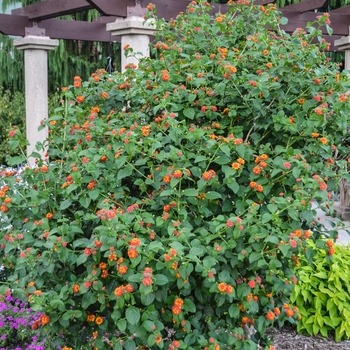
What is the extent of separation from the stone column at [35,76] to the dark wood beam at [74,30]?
232 millimetres

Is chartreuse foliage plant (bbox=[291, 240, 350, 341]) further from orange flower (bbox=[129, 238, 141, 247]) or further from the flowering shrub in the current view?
orange flower (bbox=[129, 238, 141, 247])

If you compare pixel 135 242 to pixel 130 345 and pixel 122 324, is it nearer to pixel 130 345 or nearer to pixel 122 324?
pixel 122 324

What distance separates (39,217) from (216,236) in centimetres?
76

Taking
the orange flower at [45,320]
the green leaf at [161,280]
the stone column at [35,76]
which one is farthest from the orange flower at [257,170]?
the stone column at [35,76]

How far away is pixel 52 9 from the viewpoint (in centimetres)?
722

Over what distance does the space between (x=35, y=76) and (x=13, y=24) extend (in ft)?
2.65

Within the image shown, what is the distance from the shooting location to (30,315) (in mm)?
3020

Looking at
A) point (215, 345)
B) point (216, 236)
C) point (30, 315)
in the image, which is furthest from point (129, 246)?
point (30, 315)

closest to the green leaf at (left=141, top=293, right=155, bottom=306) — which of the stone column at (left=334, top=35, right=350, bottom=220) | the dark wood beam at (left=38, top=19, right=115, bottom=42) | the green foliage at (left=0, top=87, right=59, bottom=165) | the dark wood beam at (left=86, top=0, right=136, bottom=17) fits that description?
the dark wood beam at (left=86, top=0, right=136, bottom=17)

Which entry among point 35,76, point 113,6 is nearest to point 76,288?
point 113,6

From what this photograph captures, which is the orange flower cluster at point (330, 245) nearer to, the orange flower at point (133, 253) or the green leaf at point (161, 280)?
the green leaf at point (161, 280)

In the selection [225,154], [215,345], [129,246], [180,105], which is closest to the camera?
[129,246]

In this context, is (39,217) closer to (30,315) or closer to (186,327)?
(186,327)

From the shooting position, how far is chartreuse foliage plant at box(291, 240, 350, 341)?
3279 mm
